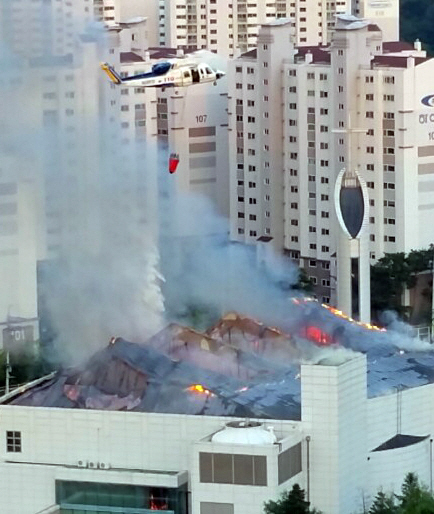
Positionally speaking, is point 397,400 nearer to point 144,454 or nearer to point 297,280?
point 144,454

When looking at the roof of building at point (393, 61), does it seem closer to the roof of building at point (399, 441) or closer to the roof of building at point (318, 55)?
the roof of building at point (318, 55)

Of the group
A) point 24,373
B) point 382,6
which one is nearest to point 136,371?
point 24,373

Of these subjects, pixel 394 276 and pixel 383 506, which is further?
pixel 394 276

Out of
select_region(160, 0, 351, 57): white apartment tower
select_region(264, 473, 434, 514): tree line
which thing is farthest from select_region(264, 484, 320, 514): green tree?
select_region(160, 0, 351, 57): white apartment tower

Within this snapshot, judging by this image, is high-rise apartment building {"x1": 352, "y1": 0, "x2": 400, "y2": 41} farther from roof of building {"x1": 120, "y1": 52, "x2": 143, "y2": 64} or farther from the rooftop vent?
the rooftop vent

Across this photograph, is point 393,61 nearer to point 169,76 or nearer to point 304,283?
point 304,283

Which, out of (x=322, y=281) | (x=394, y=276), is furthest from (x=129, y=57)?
(x=394, y=276)

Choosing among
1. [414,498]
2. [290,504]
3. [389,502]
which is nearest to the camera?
[290,504]
